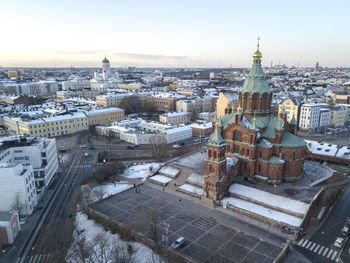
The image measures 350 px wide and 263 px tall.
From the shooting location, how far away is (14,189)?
2036 inches

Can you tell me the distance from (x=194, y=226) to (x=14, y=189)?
34129 mm

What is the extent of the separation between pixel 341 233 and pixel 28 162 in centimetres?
6438

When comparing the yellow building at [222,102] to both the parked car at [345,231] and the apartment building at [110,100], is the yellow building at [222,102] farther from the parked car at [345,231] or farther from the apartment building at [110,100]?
the parked car at [345,231]

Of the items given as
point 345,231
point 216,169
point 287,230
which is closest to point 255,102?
point 216,169

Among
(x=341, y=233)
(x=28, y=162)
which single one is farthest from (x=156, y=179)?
(x=341, y=233)

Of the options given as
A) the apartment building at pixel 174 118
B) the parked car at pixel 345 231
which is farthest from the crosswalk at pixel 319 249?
the apartment building at pixel 174 118

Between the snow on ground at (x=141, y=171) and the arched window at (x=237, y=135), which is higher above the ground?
the arched window at (x=237, y=135)

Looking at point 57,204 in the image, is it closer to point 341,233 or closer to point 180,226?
point 180,226

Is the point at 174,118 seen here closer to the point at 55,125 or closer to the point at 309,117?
the point at 55,125

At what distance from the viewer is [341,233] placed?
45875mm

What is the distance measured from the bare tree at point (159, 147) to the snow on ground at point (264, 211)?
29.6m

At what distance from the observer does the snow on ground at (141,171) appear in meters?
70.4

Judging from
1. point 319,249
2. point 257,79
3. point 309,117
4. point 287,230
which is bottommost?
point 319,249

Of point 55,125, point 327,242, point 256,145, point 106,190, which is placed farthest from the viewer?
point 55,125
